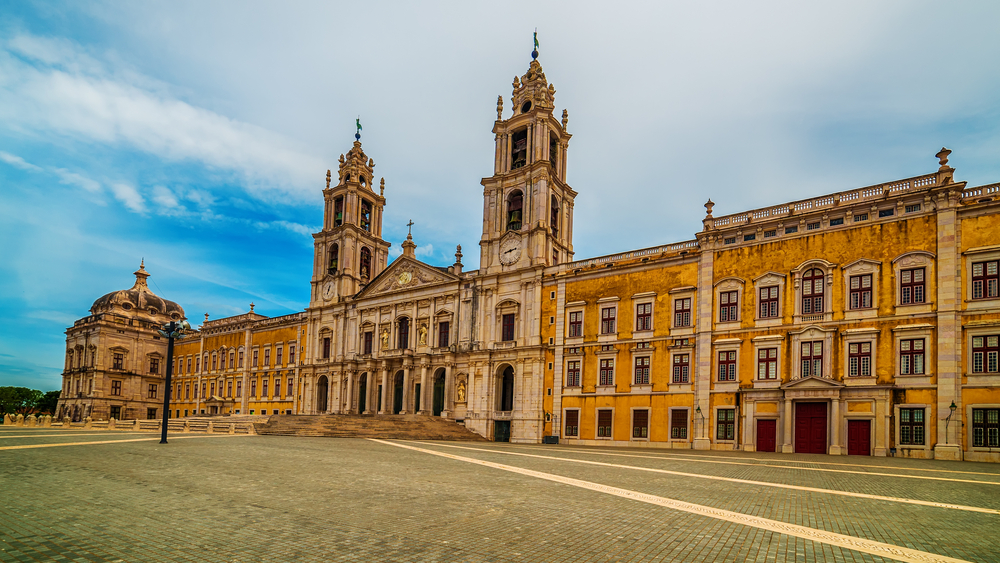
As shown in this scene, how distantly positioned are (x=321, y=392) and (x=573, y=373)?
29.1m

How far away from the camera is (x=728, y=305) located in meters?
36.1

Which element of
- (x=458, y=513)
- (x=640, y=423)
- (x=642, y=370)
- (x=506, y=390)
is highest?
(x=642, y=370)

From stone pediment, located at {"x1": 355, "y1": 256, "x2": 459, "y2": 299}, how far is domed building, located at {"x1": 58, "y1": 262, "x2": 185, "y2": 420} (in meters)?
41.4

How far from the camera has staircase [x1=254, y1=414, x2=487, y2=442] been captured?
3869cm

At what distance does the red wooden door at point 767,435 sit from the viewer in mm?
33062

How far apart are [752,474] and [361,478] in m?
11.7

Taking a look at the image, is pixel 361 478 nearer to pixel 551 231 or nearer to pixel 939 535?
pixel 939 535

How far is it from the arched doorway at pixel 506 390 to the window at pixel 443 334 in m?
5.96

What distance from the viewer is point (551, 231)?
48156mm

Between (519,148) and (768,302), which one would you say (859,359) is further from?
(519,148)

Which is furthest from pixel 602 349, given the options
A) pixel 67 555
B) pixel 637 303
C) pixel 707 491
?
pixel 67 555

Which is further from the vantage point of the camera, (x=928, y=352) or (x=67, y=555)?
(x=928, y=352)

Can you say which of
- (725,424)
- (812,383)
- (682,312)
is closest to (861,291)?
(812,383)

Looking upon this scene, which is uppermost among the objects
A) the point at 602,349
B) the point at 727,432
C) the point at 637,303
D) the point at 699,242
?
the point at 699,242
